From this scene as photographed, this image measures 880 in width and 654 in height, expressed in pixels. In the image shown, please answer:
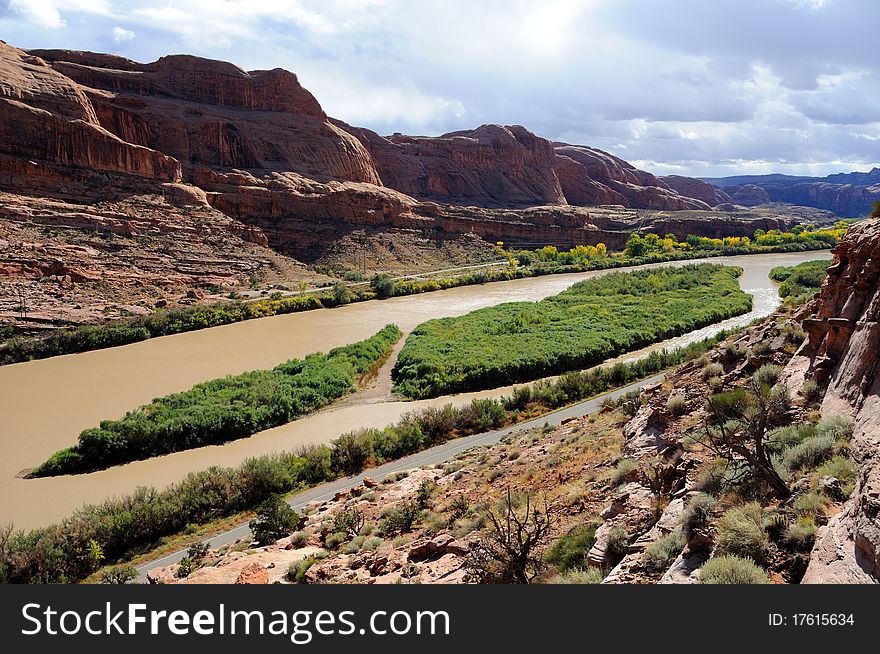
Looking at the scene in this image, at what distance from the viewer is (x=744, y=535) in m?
6.25

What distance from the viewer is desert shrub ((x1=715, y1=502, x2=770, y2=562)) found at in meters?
6.08

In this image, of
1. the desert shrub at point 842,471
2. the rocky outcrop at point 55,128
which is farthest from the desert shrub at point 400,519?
the rocky outcrop at point 55,128

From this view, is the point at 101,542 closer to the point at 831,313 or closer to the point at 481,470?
the point at 481,470

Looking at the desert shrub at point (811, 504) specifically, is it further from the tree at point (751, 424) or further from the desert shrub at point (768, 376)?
the desert shrub at point (768, 376)

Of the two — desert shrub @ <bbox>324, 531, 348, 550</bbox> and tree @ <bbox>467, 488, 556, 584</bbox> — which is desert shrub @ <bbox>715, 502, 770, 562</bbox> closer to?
tree @ <bbox>467, 488, 556, 584</bbox>

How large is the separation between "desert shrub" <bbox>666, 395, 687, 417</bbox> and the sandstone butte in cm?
5789

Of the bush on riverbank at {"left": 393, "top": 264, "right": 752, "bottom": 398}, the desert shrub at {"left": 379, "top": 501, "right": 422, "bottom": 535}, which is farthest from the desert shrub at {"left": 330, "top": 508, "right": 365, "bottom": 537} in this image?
the bush on riverbank at {"left": 393, "top": 264, "right": 752, "bottom": 398}

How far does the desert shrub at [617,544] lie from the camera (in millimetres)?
7844

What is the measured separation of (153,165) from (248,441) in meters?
51.2

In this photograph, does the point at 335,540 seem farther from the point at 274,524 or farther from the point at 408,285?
the point at 408,285

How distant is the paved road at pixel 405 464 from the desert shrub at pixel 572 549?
31.9 ft

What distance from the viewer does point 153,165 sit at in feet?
199

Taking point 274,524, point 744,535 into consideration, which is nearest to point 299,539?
point 274,524

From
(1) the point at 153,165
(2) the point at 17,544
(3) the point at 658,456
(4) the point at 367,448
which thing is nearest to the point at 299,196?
(1) the point at 153,165
